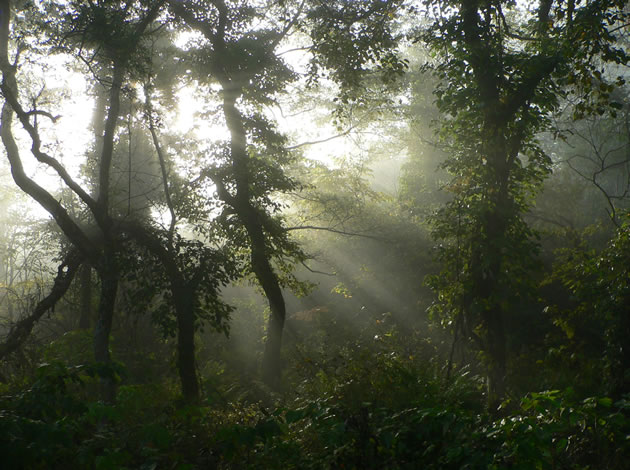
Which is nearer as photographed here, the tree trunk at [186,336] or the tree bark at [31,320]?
the tree trunk at [186,336]

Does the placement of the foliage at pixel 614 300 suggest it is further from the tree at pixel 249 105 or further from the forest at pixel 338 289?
the tree at pixel 249 105

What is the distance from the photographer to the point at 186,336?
24.5 feet

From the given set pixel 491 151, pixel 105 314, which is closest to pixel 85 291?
pixel 105 314

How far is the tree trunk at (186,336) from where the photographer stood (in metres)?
7.36

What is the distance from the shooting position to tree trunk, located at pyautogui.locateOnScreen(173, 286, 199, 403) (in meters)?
7.36

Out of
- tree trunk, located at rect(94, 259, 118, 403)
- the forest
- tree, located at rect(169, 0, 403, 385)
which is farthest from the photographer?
tree, located at rect(169, 0, 403, 385)

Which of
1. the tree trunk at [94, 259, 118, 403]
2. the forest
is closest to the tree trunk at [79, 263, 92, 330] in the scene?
the forest

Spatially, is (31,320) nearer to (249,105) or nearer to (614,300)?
(249,105)

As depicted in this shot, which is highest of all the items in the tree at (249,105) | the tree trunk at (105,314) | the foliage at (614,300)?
the tree at (249,105)

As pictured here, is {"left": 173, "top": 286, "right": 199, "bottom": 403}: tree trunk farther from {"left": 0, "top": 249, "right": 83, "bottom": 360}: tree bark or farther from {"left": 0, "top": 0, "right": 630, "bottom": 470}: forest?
{"left": 0, "top": 249, "right": 83, "bottom": 360}: tree bark

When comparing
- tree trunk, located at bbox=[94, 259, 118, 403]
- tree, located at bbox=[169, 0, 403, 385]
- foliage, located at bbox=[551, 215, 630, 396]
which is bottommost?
foliage, located at bbox=[551, 215, 630, 396]

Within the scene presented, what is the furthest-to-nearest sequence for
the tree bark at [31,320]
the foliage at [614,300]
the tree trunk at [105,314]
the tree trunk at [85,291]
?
the tree trunk at [85,291], the tree trunk at [105,314], the tree bark at [31,320], the foliage at [614,300]

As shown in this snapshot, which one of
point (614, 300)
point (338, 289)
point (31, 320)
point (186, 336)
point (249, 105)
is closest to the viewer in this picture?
point (614, 300)

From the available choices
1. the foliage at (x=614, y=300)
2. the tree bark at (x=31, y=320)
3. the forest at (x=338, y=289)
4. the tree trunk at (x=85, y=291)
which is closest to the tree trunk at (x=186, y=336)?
the forest at (x=338, y=289)
